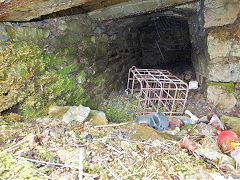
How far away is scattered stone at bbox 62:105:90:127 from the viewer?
4.24ft

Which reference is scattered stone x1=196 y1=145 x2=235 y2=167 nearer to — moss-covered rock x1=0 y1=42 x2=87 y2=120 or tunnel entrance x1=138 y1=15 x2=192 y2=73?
moss-covered rock x1=0 y1=42 x2=87 y2=120

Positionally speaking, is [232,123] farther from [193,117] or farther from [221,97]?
[221,97]

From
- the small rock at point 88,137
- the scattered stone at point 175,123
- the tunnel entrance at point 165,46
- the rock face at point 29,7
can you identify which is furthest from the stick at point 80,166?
the tunnel entrance at point 165,46

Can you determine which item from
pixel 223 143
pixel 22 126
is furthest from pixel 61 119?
pixel 223 143

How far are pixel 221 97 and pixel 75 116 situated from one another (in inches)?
77.7

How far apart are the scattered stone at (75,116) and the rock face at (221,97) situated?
1.79 meters

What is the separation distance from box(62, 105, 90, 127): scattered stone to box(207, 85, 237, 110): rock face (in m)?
1.79

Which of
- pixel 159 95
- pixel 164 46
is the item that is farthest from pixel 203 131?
pixel 164 46

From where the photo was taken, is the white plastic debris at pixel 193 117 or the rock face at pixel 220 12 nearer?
the rock face at pixel 220 12

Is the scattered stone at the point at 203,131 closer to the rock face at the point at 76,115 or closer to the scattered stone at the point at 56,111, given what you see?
the rock face at the point at 76,115

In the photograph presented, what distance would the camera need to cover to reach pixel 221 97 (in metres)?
2.28

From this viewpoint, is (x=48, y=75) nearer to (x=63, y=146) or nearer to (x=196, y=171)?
(x=63, y=146)

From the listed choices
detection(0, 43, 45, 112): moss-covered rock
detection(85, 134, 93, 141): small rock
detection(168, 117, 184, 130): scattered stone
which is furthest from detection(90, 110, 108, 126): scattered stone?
detection(168, 117, 184, 130): scattered stone

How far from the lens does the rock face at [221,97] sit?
7.32 ft
